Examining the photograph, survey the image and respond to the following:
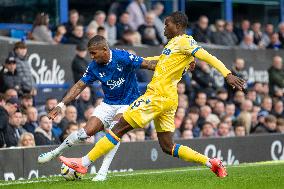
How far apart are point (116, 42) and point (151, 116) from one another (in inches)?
324

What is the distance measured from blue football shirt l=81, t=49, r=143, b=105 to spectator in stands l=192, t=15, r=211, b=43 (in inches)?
378

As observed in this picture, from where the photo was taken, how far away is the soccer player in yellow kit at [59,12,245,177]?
12.2 meters

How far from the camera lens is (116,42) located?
2036 centimetres

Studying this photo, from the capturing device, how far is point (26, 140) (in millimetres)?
16219

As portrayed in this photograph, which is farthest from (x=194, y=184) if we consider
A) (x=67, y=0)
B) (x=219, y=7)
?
(x=219, y=7)

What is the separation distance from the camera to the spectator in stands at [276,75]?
2302 centimetres

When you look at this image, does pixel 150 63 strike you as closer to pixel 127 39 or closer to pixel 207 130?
pixel 207 130

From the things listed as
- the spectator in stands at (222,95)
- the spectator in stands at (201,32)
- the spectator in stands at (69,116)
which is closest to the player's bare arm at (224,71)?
the spectator in stands at (69,116)

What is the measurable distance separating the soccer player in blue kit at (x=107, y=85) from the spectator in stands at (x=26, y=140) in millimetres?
3137

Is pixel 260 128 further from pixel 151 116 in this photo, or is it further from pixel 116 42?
pixel 151 116

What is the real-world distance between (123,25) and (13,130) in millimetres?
5606

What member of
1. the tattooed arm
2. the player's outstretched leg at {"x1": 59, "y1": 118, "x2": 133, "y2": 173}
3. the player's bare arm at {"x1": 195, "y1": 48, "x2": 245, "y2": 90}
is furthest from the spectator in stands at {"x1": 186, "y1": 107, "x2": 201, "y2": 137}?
the player's bare arm at {"x1": 195, "y1": 48, "x2": 245, "y2": 90}

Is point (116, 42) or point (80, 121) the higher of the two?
point (116, 42)

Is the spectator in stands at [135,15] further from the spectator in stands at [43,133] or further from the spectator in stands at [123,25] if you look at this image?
the spectator in stands at [43,133]
